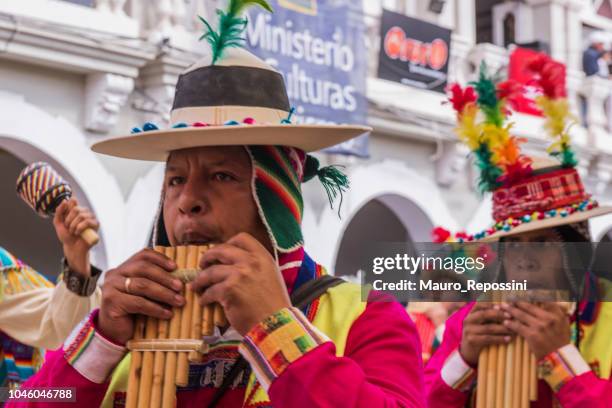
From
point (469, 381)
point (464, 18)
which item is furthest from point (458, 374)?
point (464, 18)

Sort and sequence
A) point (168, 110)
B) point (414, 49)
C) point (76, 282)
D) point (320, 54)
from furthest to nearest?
point (414, 49) < point (320, 54) < point (168, 110) < point (76, 282)

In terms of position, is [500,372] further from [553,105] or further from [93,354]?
[93,354]

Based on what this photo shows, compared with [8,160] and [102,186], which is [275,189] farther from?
[8,160]

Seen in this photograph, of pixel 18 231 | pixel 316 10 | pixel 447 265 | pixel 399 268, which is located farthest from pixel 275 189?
pixel 18 231

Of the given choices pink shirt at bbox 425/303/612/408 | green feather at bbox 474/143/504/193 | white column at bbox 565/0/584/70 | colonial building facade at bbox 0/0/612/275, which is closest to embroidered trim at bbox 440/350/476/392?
pink shirt at bbox 425/303/612/408

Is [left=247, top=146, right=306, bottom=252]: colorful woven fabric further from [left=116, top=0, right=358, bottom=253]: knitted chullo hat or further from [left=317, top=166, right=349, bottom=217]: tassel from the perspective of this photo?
[left=317, top=166, right=349, bottom=217]: tassel

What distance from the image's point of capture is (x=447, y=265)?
10.8ft

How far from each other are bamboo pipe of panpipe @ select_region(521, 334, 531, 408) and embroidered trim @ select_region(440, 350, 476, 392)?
25 centimetres

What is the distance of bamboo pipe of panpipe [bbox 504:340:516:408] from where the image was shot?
11.2 ft

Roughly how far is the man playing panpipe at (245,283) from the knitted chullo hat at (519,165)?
1.76 meters

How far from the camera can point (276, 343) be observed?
1.92 m

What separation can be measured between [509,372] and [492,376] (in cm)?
7

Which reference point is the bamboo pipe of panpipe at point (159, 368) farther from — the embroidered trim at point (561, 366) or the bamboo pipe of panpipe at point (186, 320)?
the embroidered trim at point (561, 366)

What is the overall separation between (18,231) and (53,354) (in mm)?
8206
